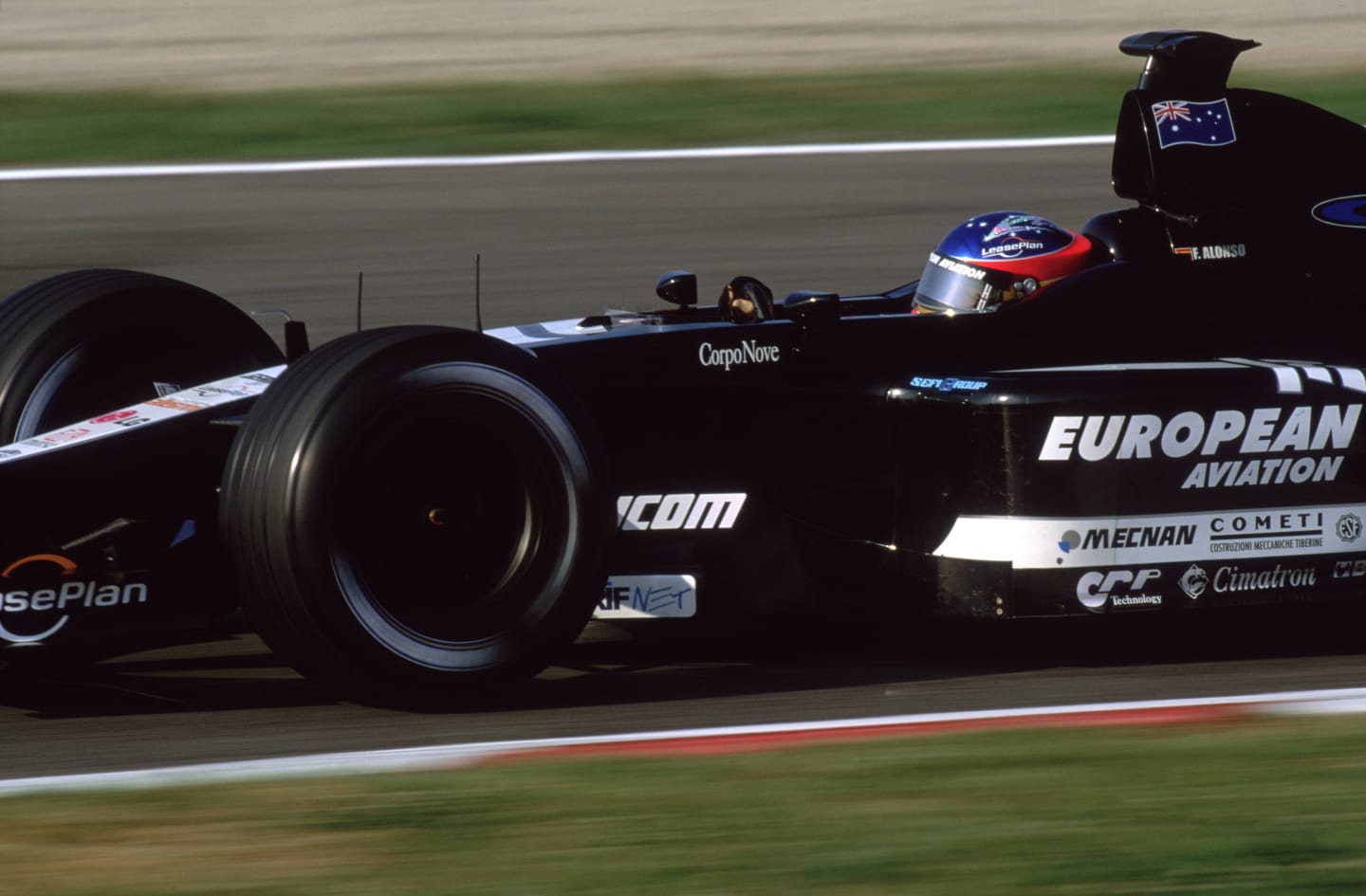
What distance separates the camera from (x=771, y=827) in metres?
3.80

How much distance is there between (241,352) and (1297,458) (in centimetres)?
313

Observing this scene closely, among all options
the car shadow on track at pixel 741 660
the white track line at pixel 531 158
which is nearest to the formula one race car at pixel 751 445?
the car shadow on track at pixel 741 660

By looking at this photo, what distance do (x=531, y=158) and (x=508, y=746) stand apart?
737 centimetres

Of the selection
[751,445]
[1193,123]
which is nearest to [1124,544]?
[751,445]

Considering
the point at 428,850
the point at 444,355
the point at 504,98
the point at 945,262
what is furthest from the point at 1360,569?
the point at 504,98

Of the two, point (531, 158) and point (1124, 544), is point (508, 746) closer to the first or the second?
point (1124, 544)

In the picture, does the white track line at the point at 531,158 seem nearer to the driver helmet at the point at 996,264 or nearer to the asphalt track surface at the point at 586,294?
the asphalt track surface at the point at 586,294

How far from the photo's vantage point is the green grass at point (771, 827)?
352 centimetres

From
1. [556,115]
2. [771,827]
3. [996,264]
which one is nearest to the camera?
[771,827]

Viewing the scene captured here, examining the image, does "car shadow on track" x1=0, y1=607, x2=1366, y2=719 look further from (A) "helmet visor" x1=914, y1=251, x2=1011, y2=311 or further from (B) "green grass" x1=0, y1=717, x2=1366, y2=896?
(A) "helmet visor" x1=914, y1=251, x2=1011, y2=311

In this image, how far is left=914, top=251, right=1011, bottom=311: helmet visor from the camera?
578 centimetres

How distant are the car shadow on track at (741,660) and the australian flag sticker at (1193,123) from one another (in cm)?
150

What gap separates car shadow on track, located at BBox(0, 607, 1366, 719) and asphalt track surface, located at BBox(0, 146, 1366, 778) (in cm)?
1

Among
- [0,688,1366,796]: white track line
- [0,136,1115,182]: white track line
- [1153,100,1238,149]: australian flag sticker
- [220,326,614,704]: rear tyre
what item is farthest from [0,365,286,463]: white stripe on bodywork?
[0,136,1115,182]: white track line
